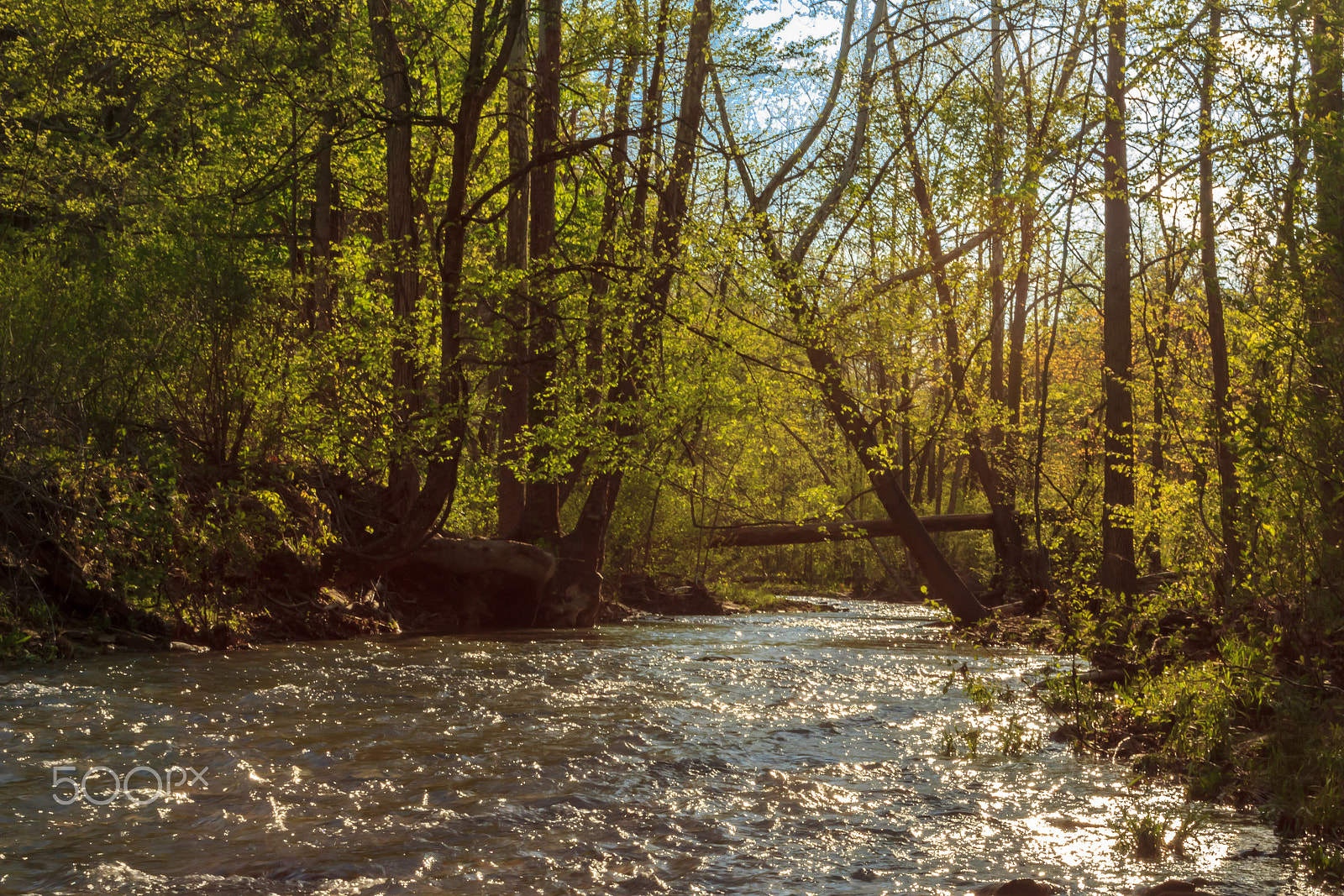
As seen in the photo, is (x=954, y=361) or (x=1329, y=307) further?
(x=954, y=361)

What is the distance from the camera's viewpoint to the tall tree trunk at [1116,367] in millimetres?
11500

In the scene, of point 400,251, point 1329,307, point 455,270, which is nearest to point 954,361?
point 455,270

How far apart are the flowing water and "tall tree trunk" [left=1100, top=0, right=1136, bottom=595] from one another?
10.4 feet

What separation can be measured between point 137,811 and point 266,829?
715mm

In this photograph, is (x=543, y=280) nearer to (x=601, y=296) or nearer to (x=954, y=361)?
(x=601, y=296)

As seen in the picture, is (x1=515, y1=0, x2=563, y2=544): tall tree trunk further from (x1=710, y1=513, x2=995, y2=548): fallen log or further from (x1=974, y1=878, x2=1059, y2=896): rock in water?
(x1=974, y1=878, x2=1059, y2=896): rock in water

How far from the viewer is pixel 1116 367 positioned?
41.9ft

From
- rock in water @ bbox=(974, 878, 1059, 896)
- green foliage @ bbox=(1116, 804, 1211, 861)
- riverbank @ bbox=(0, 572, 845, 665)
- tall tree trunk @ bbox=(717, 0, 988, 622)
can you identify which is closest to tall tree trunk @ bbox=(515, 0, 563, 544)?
riverbank @ bbox=(0, 572, 845, 665)

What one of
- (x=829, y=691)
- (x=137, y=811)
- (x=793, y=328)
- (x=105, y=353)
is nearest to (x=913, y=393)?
(x=793, y=328)

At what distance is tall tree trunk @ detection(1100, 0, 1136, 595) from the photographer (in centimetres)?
1150

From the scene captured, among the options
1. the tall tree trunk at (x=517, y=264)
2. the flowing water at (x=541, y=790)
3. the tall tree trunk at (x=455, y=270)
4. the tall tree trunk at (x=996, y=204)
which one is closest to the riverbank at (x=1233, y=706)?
the flowing water at (x=541, y=790)

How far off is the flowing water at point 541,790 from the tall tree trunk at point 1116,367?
3.17m

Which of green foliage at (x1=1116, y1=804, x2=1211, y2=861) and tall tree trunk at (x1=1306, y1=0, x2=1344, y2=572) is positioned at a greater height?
tall tree trunk at (x1=1306, y1=0, x2=1344, y2=572)

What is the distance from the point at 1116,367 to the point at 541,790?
991 cm
